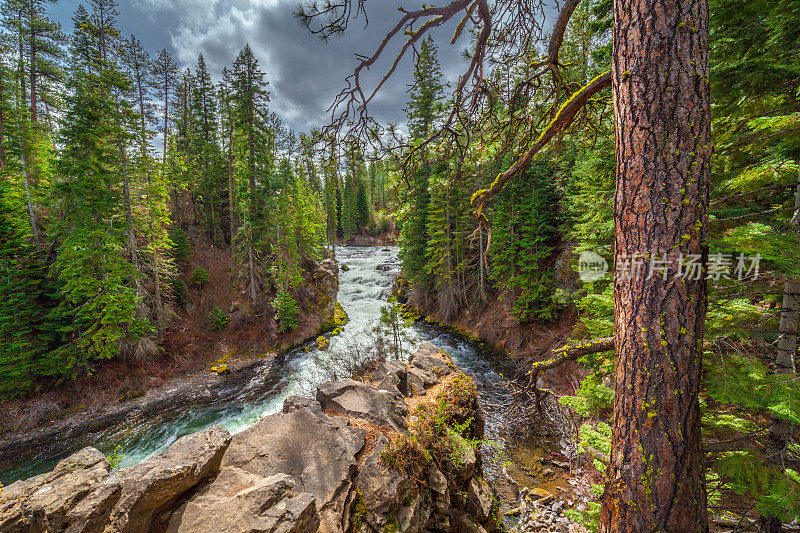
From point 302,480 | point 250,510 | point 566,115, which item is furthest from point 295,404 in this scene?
point 566,115

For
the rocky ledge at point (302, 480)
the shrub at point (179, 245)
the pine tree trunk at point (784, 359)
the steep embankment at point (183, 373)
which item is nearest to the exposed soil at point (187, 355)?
the steep embankment at point (183, 373)

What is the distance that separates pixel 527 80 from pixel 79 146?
15529mm

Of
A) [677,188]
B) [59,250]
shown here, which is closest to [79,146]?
[59,250]

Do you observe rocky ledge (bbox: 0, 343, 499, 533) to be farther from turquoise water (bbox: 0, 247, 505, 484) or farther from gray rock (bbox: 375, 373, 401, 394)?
turquoise water (bbox: 0, 247, 505, 484)

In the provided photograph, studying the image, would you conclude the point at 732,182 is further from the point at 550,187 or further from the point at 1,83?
the point at 1,83

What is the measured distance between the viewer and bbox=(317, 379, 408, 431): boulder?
15.3 ft

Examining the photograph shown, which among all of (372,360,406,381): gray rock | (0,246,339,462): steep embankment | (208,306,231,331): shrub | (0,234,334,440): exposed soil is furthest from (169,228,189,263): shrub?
(372,360,406,381): gray rock

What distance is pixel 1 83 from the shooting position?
1199cm

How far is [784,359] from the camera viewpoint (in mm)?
2557

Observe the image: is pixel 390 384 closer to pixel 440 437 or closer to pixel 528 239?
pixel 440 437

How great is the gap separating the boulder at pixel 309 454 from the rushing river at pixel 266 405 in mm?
2685

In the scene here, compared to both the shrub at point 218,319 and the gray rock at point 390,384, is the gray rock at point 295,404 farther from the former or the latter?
the shrub at point 218,319

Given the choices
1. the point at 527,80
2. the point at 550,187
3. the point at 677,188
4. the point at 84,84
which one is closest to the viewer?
the point at 677,188

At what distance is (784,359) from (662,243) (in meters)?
2.73
